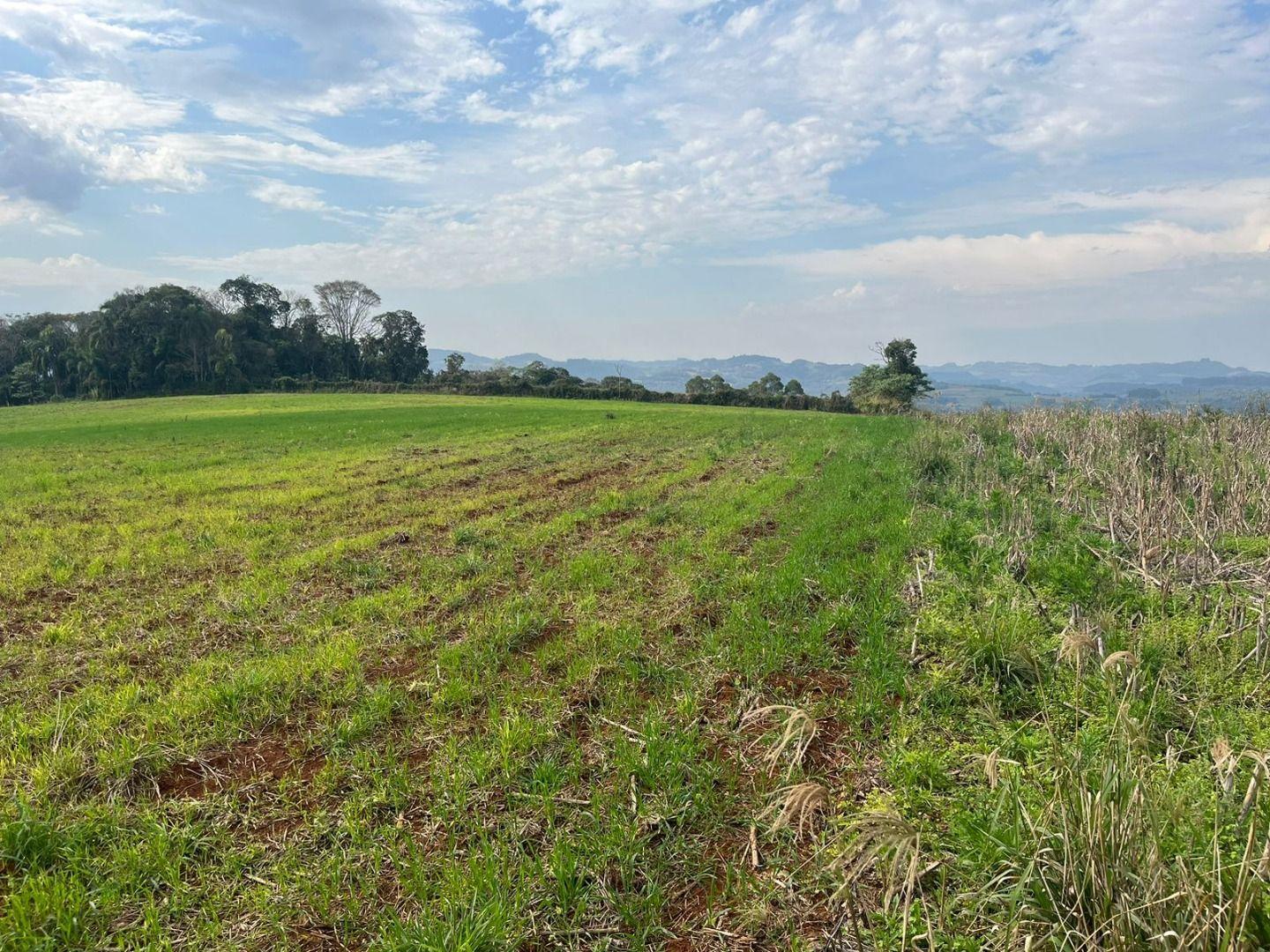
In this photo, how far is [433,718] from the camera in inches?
193

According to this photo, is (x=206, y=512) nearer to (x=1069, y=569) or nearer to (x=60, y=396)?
(x=1069, y=569)

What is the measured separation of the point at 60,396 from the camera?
72.6 metres

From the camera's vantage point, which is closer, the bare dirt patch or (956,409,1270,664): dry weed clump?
the bare dirt patch

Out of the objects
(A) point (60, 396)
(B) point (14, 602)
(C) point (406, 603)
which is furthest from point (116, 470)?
(A) point (60, 396)

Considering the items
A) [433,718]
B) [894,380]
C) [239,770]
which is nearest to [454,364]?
[894,380]

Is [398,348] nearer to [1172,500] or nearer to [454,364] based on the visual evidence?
[454,364]

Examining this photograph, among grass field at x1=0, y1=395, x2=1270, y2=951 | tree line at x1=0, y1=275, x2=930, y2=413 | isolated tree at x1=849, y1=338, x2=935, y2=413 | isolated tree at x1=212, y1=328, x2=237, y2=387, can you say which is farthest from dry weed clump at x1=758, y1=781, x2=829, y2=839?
isolated tree at x1=212, y1=328, x2=237, y2=387

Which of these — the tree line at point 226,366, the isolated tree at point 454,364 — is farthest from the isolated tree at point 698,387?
the isolated tree at point 454,364

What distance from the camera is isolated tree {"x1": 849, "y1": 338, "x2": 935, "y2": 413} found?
76.1 m

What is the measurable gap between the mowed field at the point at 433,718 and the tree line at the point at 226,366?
5674cm

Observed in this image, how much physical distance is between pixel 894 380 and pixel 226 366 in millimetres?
81966

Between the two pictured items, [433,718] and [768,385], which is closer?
[433,718]

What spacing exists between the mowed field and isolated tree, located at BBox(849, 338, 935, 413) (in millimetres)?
69980

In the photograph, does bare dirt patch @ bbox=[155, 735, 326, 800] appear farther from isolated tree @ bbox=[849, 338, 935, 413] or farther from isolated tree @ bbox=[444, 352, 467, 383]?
isolated tree @ bbox=[444, 352, 467, 383]
